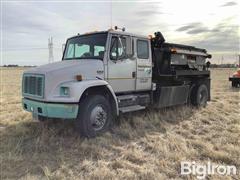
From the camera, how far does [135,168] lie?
4230 millimetres

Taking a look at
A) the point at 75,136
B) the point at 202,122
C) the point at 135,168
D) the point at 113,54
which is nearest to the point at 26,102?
the point at 75,136

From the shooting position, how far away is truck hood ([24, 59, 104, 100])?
5387mm

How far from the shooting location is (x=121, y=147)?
530cm

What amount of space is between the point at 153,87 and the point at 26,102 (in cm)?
361

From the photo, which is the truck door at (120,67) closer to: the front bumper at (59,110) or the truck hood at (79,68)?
the truck hood at (79,68)

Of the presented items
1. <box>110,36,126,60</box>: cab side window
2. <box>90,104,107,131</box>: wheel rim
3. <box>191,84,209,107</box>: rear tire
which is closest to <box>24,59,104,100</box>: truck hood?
<box>110,36,126,60</box>: cab side window

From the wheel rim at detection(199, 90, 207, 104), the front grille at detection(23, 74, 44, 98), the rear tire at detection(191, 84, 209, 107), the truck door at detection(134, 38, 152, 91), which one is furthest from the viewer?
the wheel rim at detection(199, 90, 207, 104)

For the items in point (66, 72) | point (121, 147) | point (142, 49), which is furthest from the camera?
point (142, 49)

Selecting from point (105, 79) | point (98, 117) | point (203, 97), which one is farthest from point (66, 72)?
Answer: point (203, 97)

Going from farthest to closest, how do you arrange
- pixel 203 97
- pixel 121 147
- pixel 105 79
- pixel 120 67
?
pixel 203 97 → pixel 120 67 → pixel 105 79 → pixel 121 147

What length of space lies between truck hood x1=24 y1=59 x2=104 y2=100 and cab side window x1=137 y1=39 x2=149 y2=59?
147 cm

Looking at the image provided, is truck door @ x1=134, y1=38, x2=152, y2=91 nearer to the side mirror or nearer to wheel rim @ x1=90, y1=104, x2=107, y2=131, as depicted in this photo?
the side mirror

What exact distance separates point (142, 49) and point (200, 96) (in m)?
3.74

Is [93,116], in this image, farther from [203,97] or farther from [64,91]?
[203,97]
